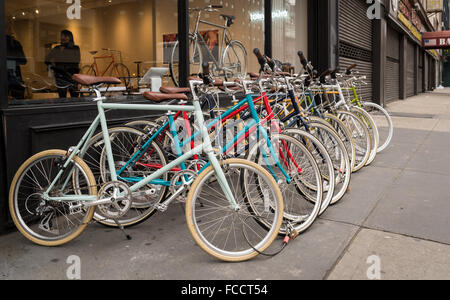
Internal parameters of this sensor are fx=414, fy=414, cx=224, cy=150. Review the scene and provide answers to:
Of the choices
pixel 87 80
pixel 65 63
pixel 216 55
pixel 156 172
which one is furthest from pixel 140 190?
pixel 216 55

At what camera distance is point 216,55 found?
7000 millimetres

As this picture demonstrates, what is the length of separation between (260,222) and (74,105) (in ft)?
7.28

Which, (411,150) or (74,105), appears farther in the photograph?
(411,150)

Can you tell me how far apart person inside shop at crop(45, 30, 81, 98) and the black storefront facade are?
15.5 inches

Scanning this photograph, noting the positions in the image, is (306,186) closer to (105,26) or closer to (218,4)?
(105,26)

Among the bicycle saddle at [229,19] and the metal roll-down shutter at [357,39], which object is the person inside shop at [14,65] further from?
the metal roll-down shutter at [357,39]

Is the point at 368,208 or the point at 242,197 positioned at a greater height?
the point at 242,197

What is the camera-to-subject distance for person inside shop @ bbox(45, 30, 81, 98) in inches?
180

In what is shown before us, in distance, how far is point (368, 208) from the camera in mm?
4078

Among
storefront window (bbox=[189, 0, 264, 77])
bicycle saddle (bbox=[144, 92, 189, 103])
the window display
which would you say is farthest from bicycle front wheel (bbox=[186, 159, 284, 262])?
storefront window (bbox=[189, 0, 264, 77])

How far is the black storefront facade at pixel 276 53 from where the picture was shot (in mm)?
3490
